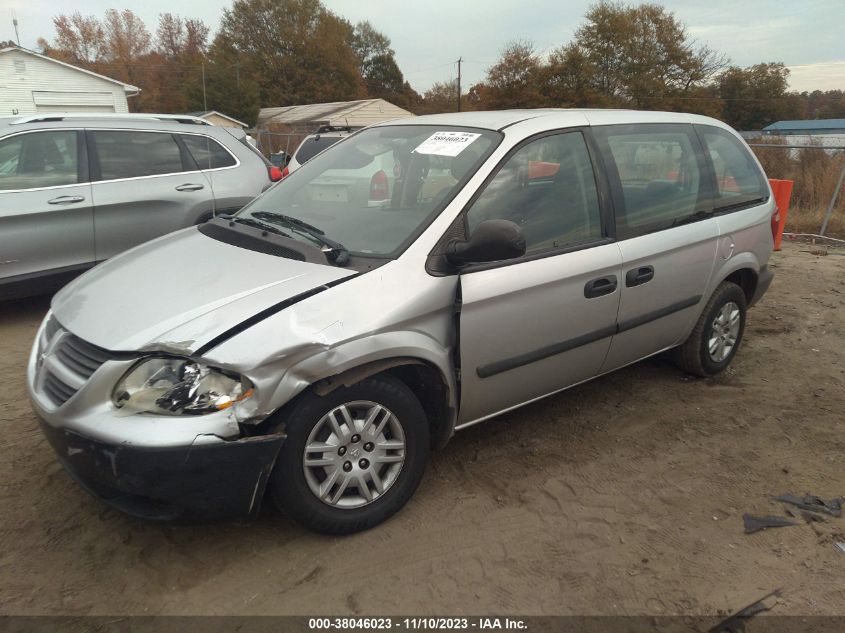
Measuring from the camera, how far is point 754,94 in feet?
170

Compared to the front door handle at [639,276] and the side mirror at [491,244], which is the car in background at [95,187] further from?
the front door handle at [639,276]

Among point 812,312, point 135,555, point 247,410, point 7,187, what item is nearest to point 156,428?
point 247,410

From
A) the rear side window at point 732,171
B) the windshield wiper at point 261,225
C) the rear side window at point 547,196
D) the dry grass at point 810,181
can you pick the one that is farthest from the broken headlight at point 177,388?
the dry grass at point 810,181

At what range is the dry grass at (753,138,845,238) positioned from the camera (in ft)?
36.6

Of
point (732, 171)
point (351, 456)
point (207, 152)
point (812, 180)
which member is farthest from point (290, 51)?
point (351, 456)

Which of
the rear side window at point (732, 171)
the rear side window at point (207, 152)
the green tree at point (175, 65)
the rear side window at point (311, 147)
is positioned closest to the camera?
the rear side window at point (732, 171)

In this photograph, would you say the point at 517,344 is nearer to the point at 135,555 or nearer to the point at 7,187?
the point at 135,555

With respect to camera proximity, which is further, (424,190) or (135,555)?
(424,190)

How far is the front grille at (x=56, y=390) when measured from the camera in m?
2.43

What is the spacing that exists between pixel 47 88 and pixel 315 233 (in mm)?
34658

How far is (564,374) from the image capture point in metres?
3.43

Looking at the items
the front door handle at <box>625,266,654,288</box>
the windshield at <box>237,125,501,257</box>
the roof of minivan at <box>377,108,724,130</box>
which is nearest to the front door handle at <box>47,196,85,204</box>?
the windshield at <box>237,125,501,257</box>

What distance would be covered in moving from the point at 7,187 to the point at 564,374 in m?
4.85

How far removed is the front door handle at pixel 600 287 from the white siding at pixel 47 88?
33211mm
